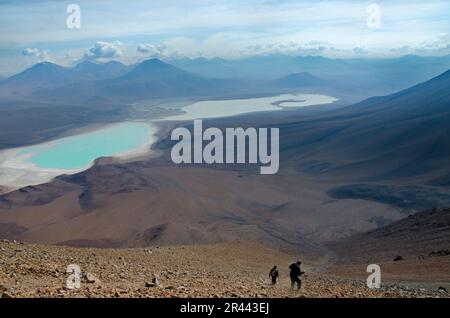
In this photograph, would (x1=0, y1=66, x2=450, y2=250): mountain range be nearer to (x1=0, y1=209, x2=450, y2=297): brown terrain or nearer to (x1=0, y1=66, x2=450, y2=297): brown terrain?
(x1=0, y1=66, x2=450, y2=297): brown terrain

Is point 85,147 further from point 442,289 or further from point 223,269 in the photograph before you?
point 442,289

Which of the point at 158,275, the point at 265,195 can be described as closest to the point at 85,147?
the point at 265,195

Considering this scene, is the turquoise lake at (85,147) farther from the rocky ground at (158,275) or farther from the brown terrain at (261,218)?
the rocky ground at (158,275)

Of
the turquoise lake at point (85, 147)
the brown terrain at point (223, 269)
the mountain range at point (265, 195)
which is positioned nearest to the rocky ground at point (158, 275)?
the brown terrain at point (223, 269)

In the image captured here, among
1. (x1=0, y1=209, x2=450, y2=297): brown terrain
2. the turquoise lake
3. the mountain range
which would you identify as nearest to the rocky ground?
(x1=0, y1=209, x2=450, y2=297): brown terrain
